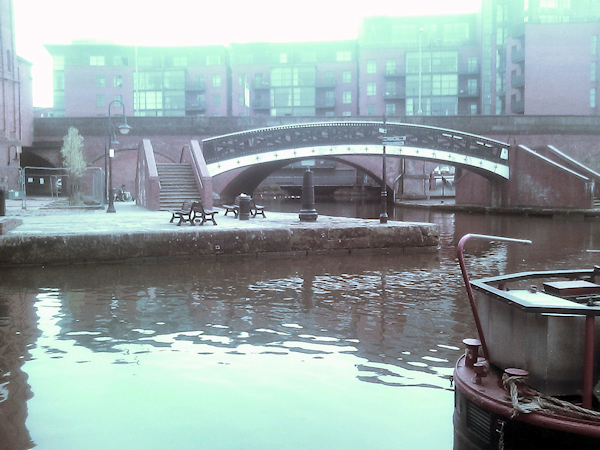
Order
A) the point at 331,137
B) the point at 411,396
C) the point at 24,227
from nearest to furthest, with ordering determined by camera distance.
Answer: the point at 411,396
the point at 24,227
the point at 331,137

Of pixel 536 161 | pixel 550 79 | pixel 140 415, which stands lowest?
pixel 140 415

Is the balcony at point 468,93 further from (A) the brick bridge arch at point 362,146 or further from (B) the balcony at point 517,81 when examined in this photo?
(A) the brick bridge arch at point 362,146

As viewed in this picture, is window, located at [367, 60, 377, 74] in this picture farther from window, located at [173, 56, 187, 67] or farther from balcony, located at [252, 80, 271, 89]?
window, located at [173, 56, 187, 67]

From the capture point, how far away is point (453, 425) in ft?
13.3

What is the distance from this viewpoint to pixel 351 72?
65375 millimetres

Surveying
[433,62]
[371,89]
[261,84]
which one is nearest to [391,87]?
[371,89]

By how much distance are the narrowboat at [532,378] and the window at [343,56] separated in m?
64.7

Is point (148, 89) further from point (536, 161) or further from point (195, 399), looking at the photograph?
point (195, 399)

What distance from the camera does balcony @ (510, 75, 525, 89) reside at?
51969 millimetres

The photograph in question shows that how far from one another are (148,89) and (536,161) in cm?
4560

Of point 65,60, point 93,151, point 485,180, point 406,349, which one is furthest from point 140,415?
point 65,60

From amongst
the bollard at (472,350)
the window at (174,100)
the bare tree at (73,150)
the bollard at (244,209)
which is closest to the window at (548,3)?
the window at (174,100)

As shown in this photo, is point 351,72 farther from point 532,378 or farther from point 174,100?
point 532,378

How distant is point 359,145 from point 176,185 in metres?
9.98
